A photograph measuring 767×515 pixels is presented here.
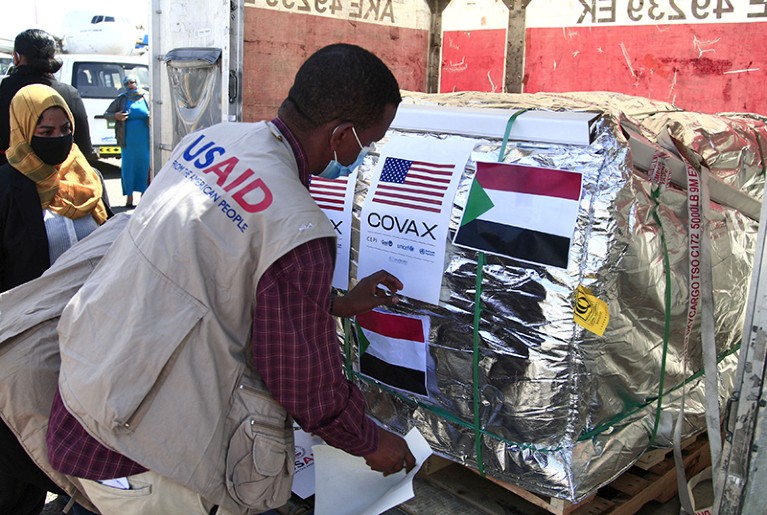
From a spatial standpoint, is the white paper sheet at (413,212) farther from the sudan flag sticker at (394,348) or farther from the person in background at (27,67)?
the person in background at (27,67)

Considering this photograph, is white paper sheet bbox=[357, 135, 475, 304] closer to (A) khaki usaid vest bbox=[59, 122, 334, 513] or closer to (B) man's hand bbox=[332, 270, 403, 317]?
(B) man's hand bbox=[332, 270, 403, 317]

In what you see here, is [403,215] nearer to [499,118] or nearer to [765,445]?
[499,118]

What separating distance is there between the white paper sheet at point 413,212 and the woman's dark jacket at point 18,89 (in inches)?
96.1

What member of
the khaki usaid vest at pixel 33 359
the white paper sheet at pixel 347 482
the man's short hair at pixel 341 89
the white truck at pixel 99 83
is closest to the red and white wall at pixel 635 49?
the man's short hair at pixel 341 89

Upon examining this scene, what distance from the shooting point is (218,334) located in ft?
4.72

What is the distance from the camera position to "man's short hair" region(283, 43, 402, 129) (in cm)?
158

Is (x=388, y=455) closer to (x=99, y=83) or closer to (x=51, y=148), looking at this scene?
(x=51, y=148)

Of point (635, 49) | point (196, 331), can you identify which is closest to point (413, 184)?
point (196, 331)

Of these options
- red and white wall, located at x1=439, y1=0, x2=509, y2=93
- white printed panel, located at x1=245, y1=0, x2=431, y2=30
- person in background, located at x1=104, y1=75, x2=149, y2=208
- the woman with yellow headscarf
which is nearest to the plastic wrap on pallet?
the woman with yellow headscarf

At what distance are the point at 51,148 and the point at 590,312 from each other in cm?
201

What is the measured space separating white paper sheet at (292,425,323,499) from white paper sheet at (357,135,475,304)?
0.64m

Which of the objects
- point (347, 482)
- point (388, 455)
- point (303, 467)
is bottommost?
point (303, 467)

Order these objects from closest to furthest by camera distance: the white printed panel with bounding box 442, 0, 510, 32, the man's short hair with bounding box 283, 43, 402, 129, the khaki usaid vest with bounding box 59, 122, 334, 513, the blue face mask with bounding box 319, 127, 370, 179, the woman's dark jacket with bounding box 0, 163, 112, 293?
the khaki usaid vest with bounding box 59, 122, 334, 513 < the man's short hair with bounding box 283, 43, 402, 129 < the blue face mask with bounding box 319, 127, 370, 179 < the woman's dark jacket with bounding box 0, 163, 112, 293 < the white printed panel with bounding box 442, 0, 510, 32

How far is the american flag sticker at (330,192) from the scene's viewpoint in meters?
2.38
